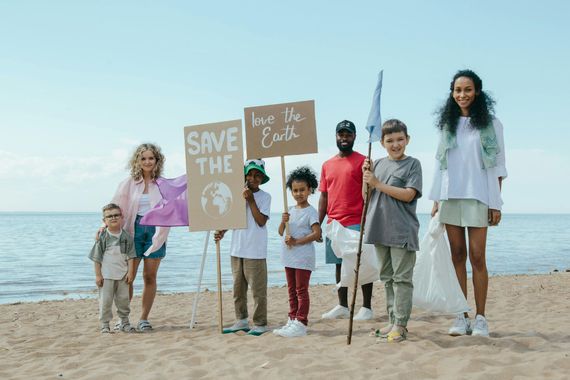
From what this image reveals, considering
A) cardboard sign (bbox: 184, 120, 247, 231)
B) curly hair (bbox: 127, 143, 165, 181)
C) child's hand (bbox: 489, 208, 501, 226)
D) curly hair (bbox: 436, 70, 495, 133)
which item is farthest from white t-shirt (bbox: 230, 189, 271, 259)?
child's hand (bbox: 489, 208, 501, 226)

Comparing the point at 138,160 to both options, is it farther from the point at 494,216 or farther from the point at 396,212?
the point at 494,216

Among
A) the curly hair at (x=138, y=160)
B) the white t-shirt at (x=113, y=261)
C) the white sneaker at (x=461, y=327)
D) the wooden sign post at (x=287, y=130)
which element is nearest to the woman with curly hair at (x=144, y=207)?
the curly hair at (x=138, y=160)

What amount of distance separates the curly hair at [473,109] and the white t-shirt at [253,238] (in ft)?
6.01

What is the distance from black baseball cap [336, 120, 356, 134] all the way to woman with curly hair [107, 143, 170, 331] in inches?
79.5

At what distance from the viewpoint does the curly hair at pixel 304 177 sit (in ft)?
17.5

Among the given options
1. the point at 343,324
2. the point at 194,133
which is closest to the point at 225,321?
the point at 343,324

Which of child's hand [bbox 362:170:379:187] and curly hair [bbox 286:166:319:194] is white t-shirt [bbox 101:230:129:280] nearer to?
curly hair [bbox 286:166:319:194]

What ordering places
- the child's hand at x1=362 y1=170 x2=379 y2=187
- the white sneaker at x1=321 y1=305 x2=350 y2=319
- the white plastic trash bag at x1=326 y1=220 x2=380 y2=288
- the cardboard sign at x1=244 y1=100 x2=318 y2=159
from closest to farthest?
1. the child's hand at x1=362 y1=170 x2=379 y2=187
2. the cardboard sign at x1=244 y1=100 x2=318 y2=159
3. the white plastic trash bag at x1=326 y1=220 x2=380 y2=288
4. the white sneaker at x1=321 y1=305 x2=350 y2=319

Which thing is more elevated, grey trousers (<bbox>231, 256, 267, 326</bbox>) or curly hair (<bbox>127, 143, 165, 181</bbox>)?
curly hair (<bbox>127, 143, 165, 181</bbox>)

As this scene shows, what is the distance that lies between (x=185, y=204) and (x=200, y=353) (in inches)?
71.5

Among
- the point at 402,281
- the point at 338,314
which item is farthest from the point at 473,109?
the point at 338,314

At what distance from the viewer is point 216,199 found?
5.27 meters

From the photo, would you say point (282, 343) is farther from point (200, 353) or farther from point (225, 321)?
point (225, 321)

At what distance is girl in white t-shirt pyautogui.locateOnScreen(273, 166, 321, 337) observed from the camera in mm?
5008
